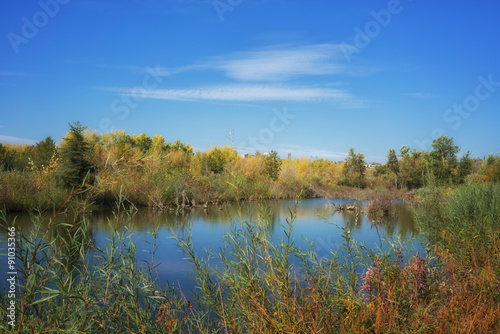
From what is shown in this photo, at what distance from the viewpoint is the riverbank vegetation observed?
547 inches

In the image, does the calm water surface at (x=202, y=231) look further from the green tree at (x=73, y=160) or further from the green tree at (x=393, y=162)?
the green tree at (x=393, y=162)

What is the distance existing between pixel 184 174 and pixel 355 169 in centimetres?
2470

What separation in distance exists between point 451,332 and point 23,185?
15.8 meters

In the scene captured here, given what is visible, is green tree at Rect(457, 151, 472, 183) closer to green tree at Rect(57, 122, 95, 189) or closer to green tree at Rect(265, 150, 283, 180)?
green tree at Rect(265, 150, 283, 180)

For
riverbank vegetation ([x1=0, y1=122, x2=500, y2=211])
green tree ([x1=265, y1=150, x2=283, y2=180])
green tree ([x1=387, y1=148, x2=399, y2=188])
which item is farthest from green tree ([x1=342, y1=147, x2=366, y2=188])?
green tree ([x1=265, y1=150, x2=283, y2=180])

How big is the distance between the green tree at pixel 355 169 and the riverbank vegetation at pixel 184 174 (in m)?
0.11

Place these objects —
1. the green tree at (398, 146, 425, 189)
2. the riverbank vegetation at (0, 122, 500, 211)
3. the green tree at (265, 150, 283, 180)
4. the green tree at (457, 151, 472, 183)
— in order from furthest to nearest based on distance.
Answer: the green tree at (398, 146, 425, 189) < the green tree at (265, 150, 283, 180) < the green tree at (457, 151, 472, 183) < the riverbank vegetation at (0, 122, 500, 211)

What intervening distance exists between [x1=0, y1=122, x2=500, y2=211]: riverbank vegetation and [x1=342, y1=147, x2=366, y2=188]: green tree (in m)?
0.11

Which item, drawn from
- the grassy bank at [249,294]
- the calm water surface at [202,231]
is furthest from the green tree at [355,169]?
the grassy bank at [249,294]

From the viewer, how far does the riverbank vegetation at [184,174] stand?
13.9 m

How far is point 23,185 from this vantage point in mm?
14328

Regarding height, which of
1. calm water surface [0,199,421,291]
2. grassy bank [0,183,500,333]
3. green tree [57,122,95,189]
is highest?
green tree [57,122,95,189]

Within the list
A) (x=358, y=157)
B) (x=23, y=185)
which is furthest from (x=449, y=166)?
(x=23, y=185)

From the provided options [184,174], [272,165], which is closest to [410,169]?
[272,165]
